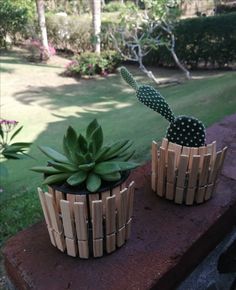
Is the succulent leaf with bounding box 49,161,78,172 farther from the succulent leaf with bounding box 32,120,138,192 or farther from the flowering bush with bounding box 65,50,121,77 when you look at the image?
the flowering bush with bounding box 65,50,121,77

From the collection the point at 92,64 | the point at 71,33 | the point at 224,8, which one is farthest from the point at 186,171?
the point at 224,8

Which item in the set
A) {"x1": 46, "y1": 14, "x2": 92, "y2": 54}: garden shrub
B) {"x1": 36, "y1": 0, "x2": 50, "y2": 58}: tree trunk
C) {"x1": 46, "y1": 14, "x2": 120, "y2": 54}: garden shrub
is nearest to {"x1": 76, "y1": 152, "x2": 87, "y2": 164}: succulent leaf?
{"x1": 46, "y1": 14, "x2": 120, "y2": 54}: garden shrub

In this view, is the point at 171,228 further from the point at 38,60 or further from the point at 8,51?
the point at 8,51

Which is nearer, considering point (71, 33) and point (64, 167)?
point (64, 167)

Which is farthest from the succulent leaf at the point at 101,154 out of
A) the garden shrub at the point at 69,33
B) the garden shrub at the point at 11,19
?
the garden shrub at the point at 11,19

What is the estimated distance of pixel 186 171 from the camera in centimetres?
135

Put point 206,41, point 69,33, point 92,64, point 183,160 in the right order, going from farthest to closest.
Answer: point 69,33
point 92,64
point 206,41
point 183,160

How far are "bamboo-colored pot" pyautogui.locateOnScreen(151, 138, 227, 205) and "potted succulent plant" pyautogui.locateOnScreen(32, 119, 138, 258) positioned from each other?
27 centimetres

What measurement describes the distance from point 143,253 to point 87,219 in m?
0.27

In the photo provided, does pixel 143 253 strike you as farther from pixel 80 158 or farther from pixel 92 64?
pixel 92 64

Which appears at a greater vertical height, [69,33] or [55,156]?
[55,156]

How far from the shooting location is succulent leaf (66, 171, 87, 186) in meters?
1.06

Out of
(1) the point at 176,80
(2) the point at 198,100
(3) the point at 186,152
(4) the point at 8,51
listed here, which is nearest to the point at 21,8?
(4) the point at 8,51

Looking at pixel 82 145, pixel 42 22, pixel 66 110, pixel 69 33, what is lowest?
pixel 66 110
